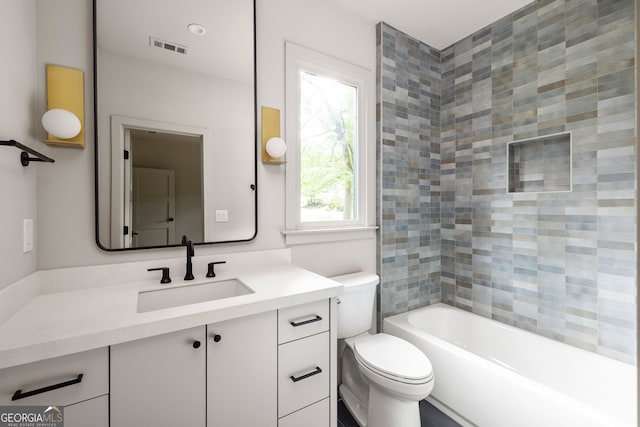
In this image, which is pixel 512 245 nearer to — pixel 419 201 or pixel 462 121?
pixel 419 201

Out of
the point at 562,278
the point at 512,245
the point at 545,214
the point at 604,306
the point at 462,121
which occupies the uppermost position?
the point at 462,121

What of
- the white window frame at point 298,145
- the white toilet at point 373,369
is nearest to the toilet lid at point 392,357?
the white toilet at point 373,369

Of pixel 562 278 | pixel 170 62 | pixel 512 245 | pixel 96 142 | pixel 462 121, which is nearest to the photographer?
pixel 96 142

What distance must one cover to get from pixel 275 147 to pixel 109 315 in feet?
3.48

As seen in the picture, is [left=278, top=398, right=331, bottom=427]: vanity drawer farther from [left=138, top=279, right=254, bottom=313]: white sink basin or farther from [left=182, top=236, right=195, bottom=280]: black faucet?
[left=182, top=236, right=195, bottom=280]: black faucet

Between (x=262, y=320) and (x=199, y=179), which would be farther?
(x=199, y=179)

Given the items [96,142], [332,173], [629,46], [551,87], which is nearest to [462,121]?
[551,87]

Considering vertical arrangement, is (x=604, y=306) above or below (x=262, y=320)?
below

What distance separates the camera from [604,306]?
5.16ft

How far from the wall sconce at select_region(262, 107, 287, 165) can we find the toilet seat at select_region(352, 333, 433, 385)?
1180mm

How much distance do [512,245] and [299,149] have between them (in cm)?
164

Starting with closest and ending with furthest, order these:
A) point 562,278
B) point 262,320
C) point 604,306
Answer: point 262,320 < point 604,306 < point 562,278

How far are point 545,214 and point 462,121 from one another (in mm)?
938

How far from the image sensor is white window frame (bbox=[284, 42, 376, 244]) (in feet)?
5.74
